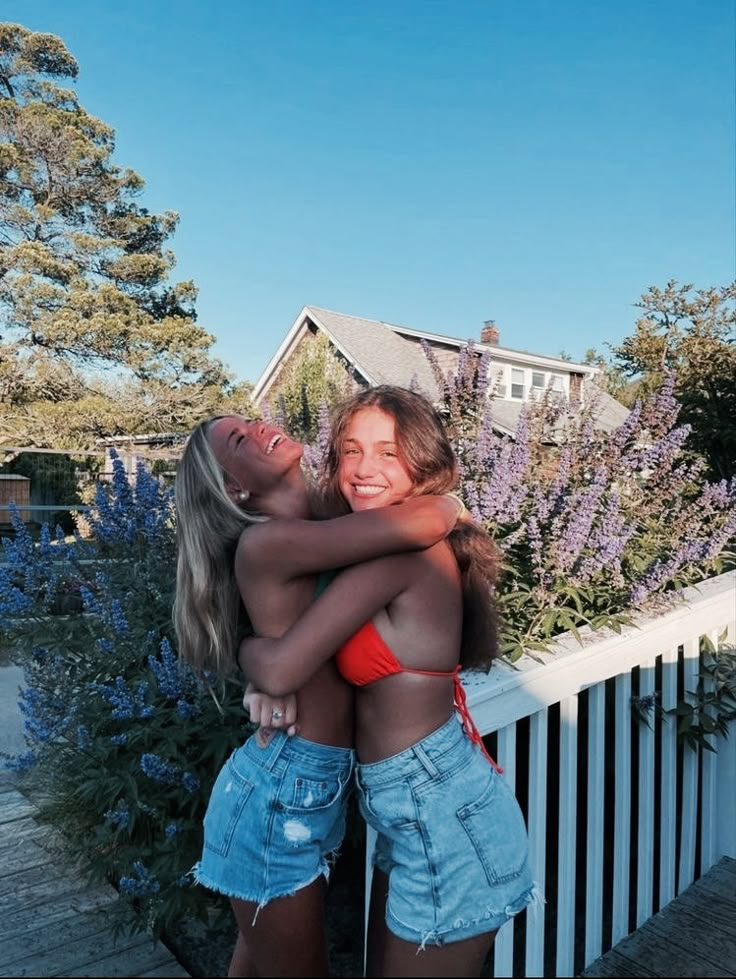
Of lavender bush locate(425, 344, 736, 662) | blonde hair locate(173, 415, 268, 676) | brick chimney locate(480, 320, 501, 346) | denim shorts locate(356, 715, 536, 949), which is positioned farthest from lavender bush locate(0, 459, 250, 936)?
brick chimney locate(480, 320, 501, 346)

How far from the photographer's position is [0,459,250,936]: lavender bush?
1858 mm

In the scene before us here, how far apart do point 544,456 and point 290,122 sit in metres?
17.3

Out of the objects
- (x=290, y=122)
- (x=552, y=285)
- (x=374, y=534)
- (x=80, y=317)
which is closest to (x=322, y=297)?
(x=290, y=122)

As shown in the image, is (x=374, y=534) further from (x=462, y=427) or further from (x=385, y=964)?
(x=462, y=427)

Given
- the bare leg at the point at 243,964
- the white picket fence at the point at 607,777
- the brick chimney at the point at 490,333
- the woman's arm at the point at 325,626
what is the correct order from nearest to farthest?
the woman's arm at the point at 325,626 → the bare leg at the point at 243,964 → the white picket fence at the point at 607,777 → the brick chimney at the point at 490,333

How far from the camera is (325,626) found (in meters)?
1.11

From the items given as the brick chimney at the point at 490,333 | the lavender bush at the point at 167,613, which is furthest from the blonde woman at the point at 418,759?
the brick chimney at the point at 490,333

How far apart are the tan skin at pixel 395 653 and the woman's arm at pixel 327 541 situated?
0.04m

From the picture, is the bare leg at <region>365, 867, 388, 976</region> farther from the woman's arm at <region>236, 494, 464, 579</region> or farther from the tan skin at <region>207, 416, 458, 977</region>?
the woman's arm at <region>236, 494, 464, 579</region>

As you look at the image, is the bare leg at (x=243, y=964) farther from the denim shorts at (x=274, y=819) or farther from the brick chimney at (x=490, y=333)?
the brick chimney at (x=490, y=333)

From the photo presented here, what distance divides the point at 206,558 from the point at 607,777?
6.37 feet

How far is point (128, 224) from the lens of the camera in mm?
19375

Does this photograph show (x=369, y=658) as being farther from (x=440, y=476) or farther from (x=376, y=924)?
(x=376, y=924)

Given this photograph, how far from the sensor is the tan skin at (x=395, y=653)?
44.1 inches
